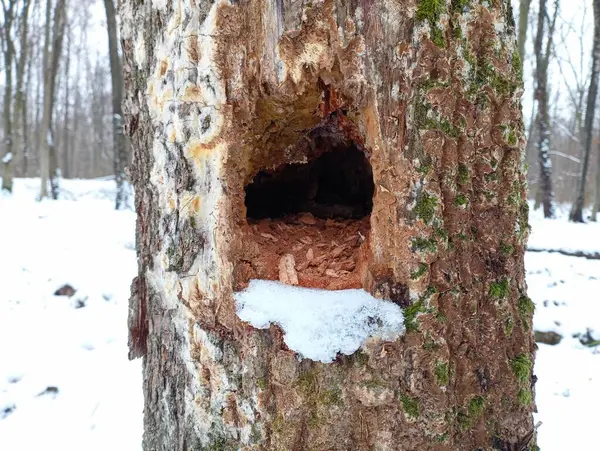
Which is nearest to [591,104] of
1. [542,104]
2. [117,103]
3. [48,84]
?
[542,104]

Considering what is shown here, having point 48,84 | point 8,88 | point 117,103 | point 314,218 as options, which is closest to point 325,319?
point 314,218

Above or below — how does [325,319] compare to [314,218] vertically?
below

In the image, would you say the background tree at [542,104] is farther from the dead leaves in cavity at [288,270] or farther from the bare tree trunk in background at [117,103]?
the dead leaves in cavity at [288,270]

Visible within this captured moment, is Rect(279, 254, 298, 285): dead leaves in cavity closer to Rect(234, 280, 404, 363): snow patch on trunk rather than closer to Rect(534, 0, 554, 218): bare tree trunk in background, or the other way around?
Rect(234, 280, 404, 363): snow patch on trunk

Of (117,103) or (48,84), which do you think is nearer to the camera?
(117,103)

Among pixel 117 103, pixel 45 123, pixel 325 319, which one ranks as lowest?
pixel 325 319

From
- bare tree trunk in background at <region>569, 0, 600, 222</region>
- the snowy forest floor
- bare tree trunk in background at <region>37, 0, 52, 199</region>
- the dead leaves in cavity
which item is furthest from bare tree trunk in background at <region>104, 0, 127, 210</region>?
bare tree trunk in background at <region>569, 0, 600, 222</region>

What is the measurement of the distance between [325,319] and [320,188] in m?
1.46

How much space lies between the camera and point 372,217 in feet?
4.02

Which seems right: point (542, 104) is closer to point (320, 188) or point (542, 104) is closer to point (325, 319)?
point (320, 188)

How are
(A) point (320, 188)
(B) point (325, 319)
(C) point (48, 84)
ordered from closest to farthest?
1. (B) point (325, 319)
2. (A) point (320, 188)
3. (C) point (48, 84)

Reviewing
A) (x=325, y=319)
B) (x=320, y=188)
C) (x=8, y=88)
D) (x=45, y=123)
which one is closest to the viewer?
(x=325, y=319)

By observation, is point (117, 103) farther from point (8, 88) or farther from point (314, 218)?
point (314, 218)

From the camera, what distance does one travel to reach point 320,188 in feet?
8.32
